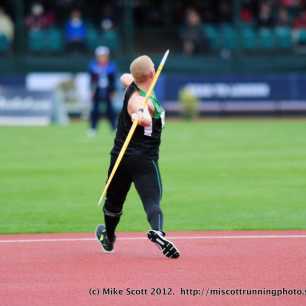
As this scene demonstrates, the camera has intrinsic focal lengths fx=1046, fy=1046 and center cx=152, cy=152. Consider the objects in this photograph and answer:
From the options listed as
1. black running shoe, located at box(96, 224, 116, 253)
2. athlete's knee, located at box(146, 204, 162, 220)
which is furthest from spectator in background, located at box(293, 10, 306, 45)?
athlete's knee, located at box(146, 204, 162, 220)

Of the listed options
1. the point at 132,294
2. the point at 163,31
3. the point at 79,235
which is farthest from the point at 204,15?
the point at 132,294

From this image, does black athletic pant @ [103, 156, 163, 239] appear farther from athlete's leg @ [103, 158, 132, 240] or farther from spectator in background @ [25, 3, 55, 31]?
spectator in background @ [25, 3, 55, 31]

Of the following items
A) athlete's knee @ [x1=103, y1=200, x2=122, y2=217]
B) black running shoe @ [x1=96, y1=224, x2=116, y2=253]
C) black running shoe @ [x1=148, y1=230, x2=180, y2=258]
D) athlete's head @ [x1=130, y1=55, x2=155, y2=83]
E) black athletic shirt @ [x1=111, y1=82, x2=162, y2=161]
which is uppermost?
athlete's head @ [x1=130, y1=55, x2=155, y2=83]

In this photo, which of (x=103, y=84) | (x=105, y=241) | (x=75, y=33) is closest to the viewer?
(x=105, y=241)

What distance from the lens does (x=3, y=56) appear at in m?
37.3

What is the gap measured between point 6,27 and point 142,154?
27.7 metres

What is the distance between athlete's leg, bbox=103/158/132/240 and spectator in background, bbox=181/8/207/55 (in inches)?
1043

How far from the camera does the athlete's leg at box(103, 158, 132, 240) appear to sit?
10182 millimetres

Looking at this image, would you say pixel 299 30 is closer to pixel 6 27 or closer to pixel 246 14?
pixel 246 14

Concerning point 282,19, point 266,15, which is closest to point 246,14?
point 266,15

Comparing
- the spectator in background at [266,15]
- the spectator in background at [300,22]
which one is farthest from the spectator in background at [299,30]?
the spectator in background at [266,15]

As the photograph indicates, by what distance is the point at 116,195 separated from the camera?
10312 mm

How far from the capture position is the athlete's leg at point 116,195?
33.4ft

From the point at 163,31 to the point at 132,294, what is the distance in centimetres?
2986
